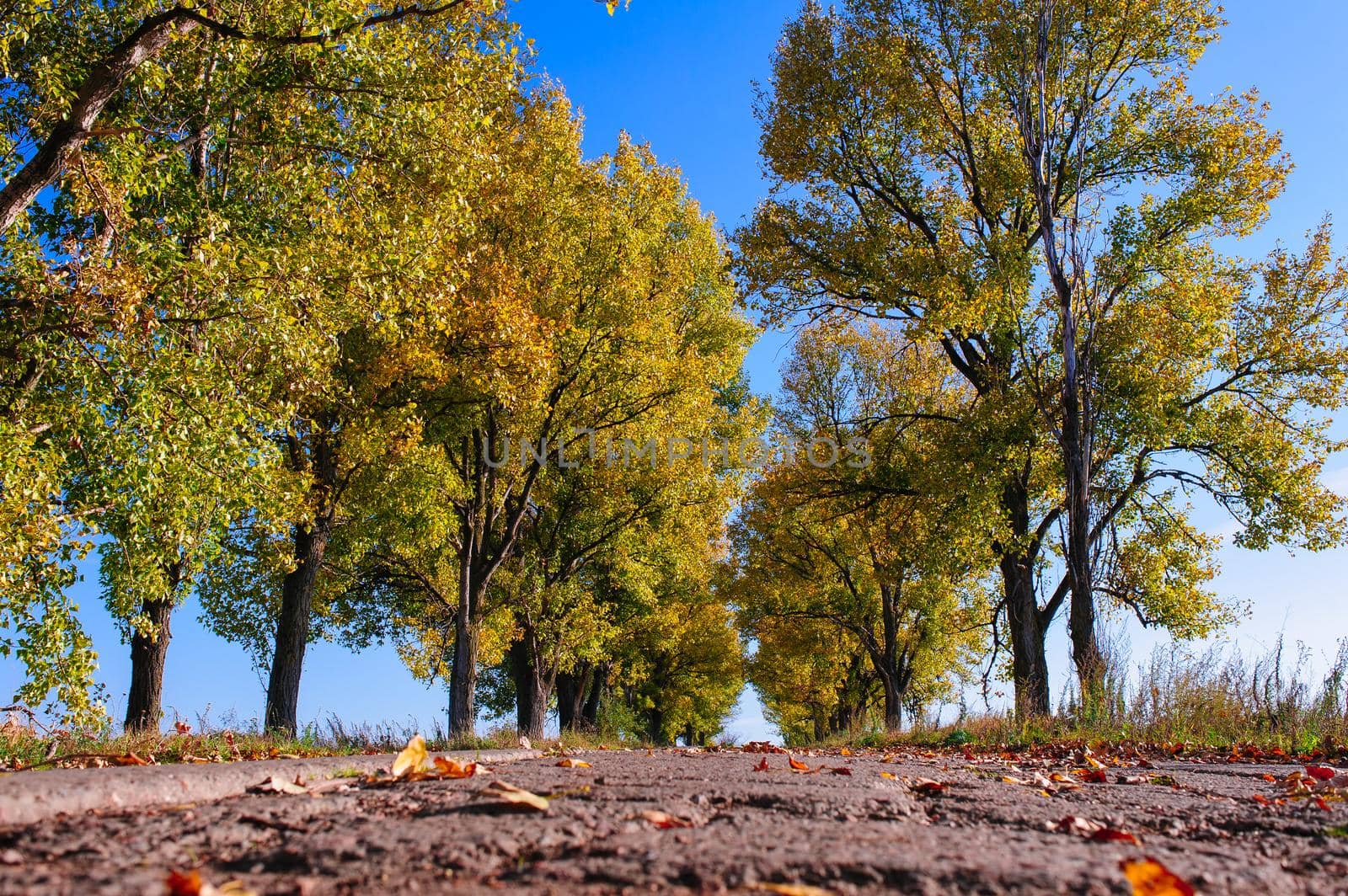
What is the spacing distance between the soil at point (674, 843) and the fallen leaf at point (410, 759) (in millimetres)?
136

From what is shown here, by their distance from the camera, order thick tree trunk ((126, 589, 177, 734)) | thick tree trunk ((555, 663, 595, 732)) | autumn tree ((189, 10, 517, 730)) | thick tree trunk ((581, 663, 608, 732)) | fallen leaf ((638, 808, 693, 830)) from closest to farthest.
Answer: fallen leaf ((638, 808, 693, 830)), autumn tree ((189, 10, 517, 730)), thick tree trunk ((126, 589, 177, 734)), thick tree trunk ((555, 663, 595, 732)), thick tree trunk ((581, 663, 608, 732))

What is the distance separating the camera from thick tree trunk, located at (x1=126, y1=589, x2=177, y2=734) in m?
11.9

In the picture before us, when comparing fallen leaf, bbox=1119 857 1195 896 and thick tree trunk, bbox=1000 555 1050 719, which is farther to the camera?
thick tree trunk, bbox=1000 555 1050 719

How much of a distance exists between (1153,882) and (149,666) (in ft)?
44.7

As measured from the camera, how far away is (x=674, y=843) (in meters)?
2.26

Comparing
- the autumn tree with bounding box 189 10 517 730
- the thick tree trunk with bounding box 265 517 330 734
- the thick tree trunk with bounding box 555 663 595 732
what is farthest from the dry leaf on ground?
the thick tree trunk with bounding box 555 663 595 732

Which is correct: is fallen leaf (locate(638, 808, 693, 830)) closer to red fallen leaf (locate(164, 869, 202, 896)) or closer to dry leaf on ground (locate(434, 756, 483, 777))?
red fallen leaf (locate(164, 869, 202, 896))

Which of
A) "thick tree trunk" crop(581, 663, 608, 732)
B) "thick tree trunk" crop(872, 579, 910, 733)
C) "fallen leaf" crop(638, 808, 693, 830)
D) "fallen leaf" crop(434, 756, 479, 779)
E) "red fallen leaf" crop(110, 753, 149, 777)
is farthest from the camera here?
"thick tree trunk" crop(581, 663, 608, 732)

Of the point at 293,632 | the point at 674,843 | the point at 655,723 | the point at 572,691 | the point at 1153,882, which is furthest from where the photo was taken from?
the point at 655,723

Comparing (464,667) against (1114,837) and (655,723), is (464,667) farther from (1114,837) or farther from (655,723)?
(655,723)

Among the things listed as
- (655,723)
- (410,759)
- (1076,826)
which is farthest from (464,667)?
(655,723)

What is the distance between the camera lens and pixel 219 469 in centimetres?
→ 916

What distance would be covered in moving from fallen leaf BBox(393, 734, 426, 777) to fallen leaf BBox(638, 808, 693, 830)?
5.31 feet

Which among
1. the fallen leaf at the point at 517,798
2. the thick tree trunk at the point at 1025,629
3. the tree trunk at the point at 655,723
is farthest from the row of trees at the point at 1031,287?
the tree trunk at the point at 655,723
